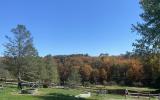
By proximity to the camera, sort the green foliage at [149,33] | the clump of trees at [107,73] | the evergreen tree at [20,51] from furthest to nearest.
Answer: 1. the clump of trees at [107,73]
2. the evergreen tree at [20,51]
3. the green foliage at [149,33]

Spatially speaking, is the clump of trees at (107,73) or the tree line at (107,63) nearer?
the tree line at (107,63)

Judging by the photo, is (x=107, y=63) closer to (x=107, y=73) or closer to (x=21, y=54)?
(x=107, y=73)

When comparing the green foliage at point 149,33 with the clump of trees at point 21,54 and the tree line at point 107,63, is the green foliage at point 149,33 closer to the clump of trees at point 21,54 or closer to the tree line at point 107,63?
the tree line at point 107,63

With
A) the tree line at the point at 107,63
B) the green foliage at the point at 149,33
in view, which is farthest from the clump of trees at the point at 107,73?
the green foliage at the point at 149,33

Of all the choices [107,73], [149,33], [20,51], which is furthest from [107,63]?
[149,33]

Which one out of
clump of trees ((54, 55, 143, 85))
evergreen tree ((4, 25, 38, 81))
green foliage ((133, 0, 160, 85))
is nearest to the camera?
green foliage ((133, 0, 160, 85))

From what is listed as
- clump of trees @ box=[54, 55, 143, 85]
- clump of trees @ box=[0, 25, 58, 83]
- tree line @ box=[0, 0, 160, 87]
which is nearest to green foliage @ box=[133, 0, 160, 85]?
tree line @ box=[0, 0, 160, 87]

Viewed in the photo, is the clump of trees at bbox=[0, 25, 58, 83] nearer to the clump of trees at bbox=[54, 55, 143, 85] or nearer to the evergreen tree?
the evergreen tree

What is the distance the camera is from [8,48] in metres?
79.2

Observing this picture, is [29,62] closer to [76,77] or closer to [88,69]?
[76,77]

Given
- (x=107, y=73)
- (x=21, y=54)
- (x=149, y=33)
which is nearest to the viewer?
(x=149, y=33)

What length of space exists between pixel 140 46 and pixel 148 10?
11.4 ft

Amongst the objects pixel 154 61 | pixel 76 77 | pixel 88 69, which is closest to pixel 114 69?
pixel 88 69

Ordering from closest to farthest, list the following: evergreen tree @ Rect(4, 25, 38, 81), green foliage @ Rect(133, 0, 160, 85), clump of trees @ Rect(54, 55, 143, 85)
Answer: green foliage @ Rect(133, 0, 160, 85)
evergreen tree @ Rect(4, 25, 38, 81)
clump of trees @ Rect(54, 55, 143, 85)
